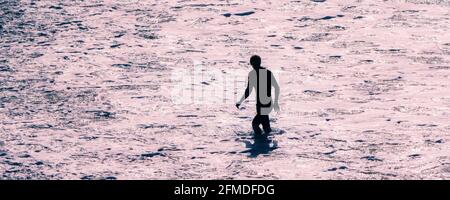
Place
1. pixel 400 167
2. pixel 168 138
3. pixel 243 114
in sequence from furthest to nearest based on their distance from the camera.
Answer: pixel 243 114 → pixel 168 138 → pixel 400 167

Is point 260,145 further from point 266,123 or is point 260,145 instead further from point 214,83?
point 214,83

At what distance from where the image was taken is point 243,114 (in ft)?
38.9

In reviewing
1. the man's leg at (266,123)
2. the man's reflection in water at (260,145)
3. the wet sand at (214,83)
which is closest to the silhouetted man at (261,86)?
the man's leg at (266,123)

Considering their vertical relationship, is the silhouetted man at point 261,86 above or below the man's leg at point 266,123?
above

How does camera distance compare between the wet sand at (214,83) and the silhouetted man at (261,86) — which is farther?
the silhouetted man at (261,86)

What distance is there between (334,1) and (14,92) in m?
8.09

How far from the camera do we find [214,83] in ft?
44.3

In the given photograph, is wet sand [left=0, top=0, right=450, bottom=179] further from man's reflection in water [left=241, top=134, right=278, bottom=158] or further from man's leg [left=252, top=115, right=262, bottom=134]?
man's leg [left=252, top=115, right=262, bottom=134]

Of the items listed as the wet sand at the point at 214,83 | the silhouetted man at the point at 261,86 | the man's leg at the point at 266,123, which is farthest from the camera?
the man's leg at the point at 266,123

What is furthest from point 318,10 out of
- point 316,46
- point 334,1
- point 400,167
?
point 400,167

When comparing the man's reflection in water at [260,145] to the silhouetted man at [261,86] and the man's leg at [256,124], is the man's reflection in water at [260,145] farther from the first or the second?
the silhouetted man at [261,86]

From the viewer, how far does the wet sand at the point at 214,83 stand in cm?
994
